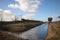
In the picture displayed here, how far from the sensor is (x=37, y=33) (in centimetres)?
276

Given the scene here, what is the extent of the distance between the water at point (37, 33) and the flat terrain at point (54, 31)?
0.09m

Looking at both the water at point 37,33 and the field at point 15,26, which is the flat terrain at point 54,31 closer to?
the water at point 37,33

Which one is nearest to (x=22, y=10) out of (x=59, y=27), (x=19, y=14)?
(x=19, y=14)

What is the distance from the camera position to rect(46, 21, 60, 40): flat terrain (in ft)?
8.98

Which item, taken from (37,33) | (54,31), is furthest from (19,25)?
(54,31)

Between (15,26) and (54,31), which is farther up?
(15,26)

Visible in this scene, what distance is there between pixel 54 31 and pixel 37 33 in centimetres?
39

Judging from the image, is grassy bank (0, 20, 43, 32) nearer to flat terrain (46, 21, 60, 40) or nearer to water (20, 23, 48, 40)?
water (20, 23, 48, 40)

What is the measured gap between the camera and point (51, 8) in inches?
112

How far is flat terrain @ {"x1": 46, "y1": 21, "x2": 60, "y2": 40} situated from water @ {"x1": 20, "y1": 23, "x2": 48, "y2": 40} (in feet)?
0.30

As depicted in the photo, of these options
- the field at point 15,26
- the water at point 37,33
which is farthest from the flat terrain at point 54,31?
the field at point 15,26

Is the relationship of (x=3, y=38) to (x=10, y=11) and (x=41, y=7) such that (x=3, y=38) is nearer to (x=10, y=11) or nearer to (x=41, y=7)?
(x=10, y=11)

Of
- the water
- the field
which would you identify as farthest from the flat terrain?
the field

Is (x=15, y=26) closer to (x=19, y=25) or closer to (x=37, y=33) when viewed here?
(x=19, y=25)
